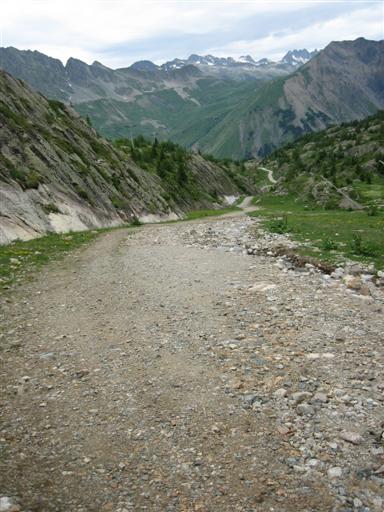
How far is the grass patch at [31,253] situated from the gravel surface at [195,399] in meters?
3.41

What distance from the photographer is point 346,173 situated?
102375mm

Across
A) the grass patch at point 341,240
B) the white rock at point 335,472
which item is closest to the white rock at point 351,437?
the white rock at point 335,472

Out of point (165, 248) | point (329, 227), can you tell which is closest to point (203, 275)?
point (165, 248)

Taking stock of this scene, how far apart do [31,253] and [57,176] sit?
905 inches

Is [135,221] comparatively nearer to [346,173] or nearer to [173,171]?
[173,171]

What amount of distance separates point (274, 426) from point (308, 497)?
181 cm

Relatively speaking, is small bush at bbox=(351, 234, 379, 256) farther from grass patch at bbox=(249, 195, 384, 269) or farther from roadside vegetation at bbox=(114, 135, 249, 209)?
roadside vegetation at bbox=(114, 135, 249, 209)

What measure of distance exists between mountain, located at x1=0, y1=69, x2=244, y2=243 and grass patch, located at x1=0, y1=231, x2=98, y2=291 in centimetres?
242

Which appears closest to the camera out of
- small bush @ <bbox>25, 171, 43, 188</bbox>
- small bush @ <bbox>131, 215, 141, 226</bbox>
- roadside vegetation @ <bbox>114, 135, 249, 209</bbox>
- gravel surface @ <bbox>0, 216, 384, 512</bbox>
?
gravel surface @ <bbox>0, 216, 384, 512</bbox>

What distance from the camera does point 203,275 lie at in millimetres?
20094

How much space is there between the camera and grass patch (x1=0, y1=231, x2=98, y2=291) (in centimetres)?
2089

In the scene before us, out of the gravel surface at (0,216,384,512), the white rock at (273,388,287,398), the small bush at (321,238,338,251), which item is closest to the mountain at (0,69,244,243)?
the gravel surface at (0,216,384,512)

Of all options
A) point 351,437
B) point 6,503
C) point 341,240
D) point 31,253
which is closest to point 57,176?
point 31,253

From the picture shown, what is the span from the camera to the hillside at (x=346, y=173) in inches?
2471
